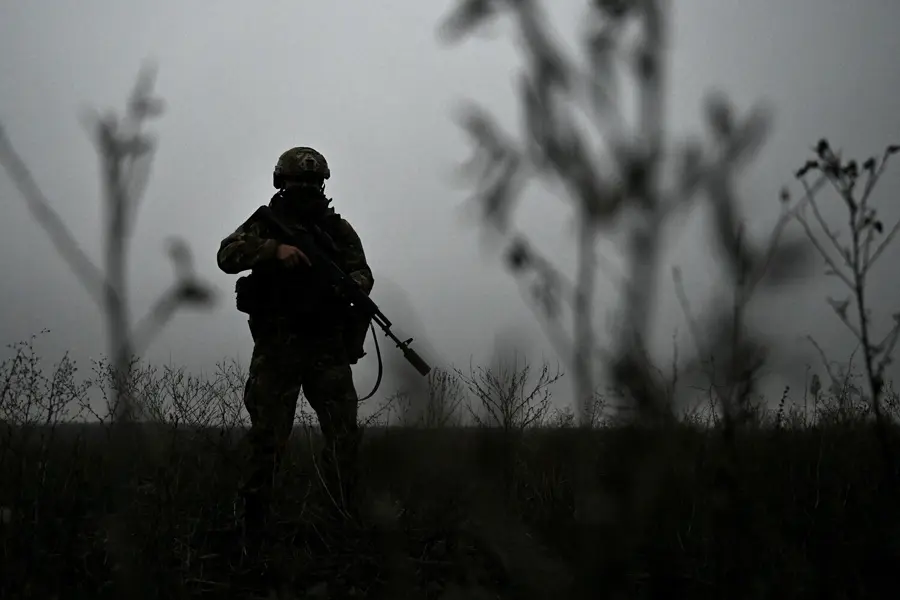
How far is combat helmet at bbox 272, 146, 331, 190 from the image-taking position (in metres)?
3.80

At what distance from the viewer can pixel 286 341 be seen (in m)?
3.65

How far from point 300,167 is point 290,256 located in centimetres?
54

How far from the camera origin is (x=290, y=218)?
383 centimetres

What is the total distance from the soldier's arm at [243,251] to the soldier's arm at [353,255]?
0.45 meters

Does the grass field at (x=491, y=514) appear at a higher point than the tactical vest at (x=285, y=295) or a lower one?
lower

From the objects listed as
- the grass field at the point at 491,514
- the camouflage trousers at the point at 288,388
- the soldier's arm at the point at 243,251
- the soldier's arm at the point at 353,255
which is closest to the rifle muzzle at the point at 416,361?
the grass field at the point at 491,514

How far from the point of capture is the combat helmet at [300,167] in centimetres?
380

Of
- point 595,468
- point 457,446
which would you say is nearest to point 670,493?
point 595,468

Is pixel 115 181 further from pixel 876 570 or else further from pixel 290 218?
pixel 290 218

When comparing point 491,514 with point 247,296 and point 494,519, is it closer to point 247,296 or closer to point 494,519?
point 494,519

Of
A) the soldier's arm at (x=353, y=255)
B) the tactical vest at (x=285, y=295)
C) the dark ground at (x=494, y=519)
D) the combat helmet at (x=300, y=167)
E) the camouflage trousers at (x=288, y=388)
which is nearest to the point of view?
the dark ground at (x=494, y=519)

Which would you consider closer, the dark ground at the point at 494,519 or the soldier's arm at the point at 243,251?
the dark ground at the point at 494,519

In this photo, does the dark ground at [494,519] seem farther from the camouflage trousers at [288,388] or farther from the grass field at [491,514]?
the camouflage trousers at [288,388]

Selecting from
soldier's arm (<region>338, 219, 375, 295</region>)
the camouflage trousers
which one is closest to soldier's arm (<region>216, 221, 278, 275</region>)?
the camouflage trousers
